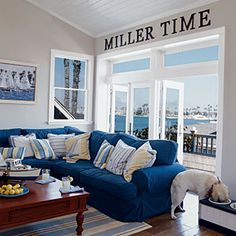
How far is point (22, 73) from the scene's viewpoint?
17.6 ft

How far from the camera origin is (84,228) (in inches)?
123

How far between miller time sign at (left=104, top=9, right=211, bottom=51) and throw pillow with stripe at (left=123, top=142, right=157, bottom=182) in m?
2.06

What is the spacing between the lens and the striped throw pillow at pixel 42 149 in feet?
15.3

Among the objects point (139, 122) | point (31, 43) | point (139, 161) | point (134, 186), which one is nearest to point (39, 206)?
point (134, 186)

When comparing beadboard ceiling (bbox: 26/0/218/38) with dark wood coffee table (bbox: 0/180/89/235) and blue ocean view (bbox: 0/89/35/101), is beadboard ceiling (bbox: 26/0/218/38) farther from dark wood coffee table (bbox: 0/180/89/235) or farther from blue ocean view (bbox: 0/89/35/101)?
dark wood coffee table (bbox: 0/180/89/235)

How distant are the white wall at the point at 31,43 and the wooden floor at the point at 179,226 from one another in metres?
3.18

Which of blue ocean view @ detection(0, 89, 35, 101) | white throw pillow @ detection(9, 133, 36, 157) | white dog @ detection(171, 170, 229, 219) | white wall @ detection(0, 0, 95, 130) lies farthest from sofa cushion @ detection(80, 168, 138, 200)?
blue ocean view @ detection(0, 89, 35, 101)

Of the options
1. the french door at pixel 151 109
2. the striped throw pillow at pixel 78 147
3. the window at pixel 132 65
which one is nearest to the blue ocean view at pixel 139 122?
the french door at pixel 151 109

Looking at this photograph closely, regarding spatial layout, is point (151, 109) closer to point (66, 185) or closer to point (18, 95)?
point (18, 95)

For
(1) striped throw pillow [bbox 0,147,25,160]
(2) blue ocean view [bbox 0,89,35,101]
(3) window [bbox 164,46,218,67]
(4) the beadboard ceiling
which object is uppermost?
(4) the beadboard ceiling

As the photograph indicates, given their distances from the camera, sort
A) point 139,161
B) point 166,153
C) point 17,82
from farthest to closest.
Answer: point 17,82, point 166,153, point 139,161

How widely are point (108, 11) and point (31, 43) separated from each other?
1.58m

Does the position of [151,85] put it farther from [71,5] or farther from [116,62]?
[71,5]

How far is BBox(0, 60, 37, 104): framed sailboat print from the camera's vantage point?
5145mm
